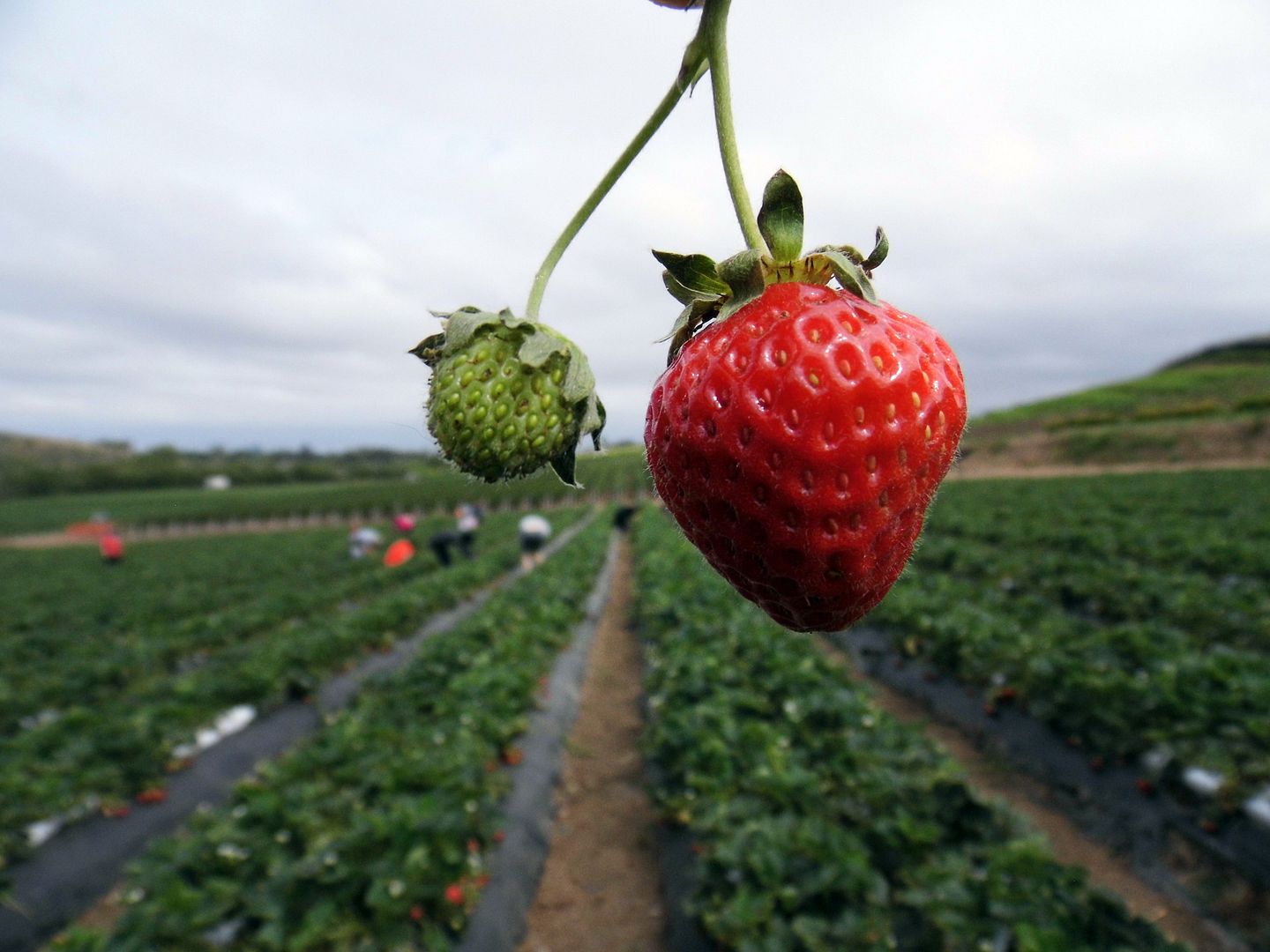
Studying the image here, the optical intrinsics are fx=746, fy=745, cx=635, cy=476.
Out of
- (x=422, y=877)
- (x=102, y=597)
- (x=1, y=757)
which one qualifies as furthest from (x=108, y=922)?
(x=102, y=597)

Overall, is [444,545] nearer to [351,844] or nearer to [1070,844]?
[351,844]

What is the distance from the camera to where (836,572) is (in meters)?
0.69

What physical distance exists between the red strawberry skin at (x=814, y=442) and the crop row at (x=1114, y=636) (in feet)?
15.8

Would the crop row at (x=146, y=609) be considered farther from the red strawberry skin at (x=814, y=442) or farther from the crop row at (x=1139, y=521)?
the crop row at (x=1139, y=521)

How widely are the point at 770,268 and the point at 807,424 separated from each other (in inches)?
5.9

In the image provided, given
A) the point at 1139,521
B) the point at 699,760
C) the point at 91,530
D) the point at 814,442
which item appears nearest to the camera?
the point at 814,442

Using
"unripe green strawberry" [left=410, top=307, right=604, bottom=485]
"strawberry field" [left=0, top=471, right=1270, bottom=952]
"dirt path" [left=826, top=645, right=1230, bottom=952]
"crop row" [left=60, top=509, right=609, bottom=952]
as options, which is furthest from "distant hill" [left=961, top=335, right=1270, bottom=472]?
"unripe green strawberry" [left=410, top=307, right=604, bottom=485]

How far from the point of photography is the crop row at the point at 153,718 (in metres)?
6.10

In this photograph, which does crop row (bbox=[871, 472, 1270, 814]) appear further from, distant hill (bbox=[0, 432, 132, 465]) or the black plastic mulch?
distant hill (bbox=[0, 432, 132, 465])

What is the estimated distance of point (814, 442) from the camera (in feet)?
2.30

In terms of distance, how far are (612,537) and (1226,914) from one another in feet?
67.0

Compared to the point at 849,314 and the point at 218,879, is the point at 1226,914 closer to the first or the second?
the point at 849,314

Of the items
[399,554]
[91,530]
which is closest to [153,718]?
[399,554]

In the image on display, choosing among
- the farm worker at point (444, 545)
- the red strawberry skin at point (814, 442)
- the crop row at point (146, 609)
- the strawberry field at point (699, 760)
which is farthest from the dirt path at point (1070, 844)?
the farm worker at point (444, 545)
